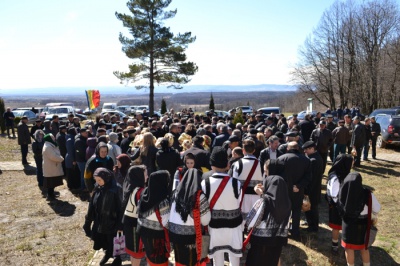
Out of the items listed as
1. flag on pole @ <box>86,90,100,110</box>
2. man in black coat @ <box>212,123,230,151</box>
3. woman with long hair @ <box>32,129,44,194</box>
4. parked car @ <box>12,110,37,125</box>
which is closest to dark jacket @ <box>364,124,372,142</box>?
man in black coat @ <box>212,123,230,151</box>

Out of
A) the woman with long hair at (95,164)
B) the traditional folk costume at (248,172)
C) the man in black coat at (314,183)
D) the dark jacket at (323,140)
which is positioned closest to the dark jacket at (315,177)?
the man in black coat at (314,183)

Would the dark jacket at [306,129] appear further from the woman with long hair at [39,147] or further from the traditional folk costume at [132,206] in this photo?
the traditional folk costume at [132,206]

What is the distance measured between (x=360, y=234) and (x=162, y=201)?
2.69 metres

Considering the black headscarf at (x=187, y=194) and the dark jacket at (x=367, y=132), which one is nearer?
the black headscarf at (x=187, y=194)

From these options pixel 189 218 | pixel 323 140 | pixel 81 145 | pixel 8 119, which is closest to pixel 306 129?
pixel 323 140

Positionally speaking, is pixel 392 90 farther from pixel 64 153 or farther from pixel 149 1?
pixel 64 153

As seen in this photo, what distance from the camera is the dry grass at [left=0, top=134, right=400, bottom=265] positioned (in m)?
5.52

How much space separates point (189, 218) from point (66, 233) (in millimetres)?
3838

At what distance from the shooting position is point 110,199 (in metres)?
4.88

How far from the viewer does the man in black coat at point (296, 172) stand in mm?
5594

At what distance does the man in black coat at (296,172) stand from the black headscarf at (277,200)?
5.48ft

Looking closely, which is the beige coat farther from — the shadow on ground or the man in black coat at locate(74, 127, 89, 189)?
the shadow on ground

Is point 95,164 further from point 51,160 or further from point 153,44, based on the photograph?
point 153,44

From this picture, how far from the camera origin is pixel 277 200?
3.81m
